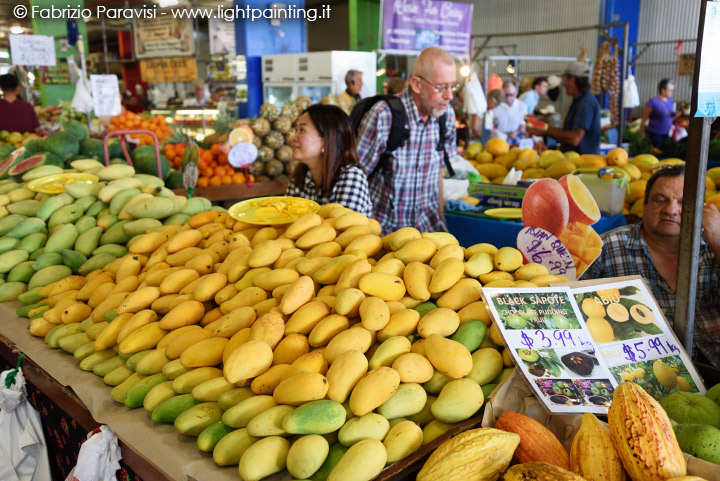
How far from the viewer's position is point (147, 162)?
422cm

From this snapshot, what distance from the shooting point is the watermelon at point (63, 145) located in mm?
4059

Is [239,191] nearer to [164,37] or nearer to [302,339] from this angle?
[302,339]

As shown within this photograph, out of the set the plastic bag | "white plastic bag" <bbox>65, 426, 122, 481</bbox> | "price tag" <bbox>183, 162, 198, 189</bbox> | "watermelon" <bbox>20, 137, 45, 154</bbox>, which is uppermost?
the plastic bag

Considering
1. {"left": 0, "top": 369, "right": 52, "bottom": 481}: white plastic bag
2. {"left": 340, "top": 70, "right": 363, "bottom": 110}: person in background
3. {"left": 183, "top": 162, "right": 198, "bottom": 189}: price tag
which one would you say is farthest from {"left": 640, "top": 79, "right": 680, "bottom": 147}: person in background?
{"left": 0, "top": 369, "right": 52, "bottom": 481}: white plastic bag

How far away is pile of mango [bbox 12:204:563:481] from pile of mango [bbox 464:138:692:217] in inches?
98.9

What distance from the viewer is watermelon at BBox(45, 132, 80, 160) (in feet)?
13.3

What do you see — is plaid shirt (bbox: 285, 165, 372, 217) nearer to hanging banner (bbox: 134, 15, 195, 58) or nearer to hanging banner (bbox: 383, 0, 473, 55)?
hanging banner (bbox: 383, 0, 473, 55)

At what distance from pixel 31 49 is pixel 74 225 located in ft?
15.6

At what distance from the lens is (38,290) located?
7.72ft

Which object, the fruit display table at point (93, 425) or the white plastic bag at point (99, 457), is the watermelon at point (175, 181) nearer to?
the fruit display table at point (93, 425)

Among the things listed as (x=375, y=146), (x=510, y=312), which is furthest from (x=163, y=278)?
(x=375, y=146)

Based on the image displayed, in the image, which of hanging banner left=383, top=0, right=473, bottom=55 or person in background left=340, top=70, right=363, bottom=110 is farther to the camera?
person in background left=340, top=70, right=363, bottom=110

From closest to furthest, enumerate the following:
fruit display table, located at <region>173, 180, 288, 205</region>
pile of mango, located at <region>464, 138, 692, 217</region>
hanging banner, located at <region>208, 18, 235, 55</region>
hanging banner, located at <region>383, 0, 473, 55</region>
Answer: pile of mango, located at <region>464, 138, 692, 217</region> → fruit display table, located at <region>173, 180, 288, 205</region> → hanging banner, located at <region>383, 0, 473, 55</region> → hanging banner, located at <region>208, 18, 235, 55</region>

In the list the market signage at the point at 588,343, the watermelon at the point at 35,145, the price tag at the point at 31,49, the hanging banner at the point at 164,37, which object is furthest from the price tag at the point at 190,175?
the hanging banner at the point at 164,37
